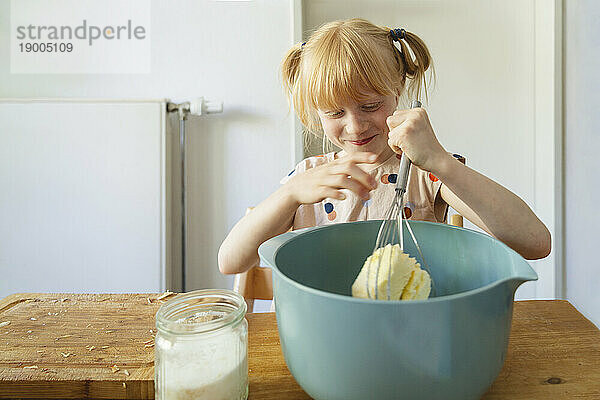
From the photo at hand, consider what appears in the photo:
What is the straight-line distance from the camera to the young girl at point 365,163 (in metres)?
0.55

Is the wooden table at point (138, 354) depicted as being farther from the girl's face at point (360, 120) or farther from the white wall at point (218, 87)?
the white wall at point (218, 87)

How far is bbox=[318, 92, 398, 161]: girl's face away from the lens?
74 cm

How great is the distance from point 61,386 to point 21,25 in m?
1.50

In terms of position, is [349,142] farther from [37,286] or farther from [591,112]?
[37,286]

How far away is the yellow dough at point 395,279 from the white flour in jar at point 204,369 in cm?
13

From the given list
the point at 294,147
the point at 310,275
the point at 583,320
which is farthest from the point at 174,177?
the point at 583,320

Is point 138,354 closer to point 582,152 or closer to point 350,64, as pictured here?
point 350,64

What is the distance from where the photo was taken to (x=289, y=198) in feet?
2.05

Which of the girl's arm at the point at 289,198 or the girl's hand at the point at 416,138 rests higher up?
the girl's hand at the point at 416,138

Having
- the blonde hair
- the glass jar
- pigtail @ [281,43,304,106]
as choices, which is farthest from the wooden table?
pigtail @ [281,43,304,106]

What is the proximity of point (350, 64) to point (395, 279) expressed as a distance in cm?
43

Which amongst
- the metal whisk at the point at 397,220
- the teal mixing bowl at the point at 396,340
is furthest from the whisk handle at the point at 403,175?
the teal mixing bowl at the point at 396,340

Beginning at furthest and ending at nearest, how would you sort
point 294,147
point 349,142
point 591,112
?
1. point 294,147
2. point 591,112
3. point 349,142

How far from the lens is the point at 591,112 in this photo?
124 centimetres
